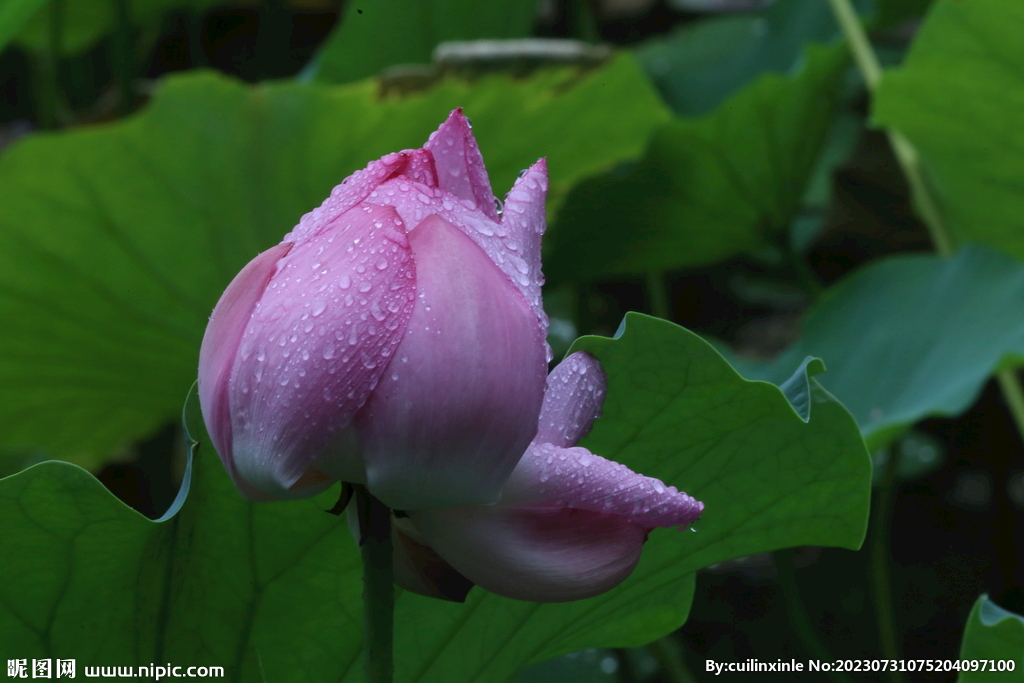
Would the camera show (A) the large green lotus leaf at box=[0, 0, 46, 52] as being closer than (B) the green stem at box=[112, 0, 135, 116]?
Yes

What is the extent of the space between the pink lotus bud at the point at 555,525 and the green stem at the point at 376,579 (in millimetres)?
11

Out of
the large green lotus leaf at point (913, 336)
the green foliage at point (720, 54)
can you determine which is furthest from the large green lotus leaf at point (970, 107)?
the green foliage at point (720, 54)

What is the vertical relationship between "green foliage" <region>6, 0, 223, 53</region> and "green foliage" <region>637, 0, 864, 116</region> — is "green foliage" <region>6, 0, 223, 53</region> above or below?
above

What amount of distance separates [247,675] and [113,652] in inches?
2.2

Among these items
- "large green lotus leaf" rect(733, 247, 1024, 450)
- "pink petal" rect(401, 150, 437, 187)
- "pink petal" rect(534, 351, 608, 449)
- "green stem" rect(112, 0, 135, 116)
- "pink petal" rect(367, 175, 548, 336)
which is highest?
"pink petal" rect(401, 150, 437, 187)

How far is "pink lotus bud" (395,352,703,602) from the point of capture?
0.97 ft

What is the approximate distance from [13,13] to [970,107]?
2.58 feet

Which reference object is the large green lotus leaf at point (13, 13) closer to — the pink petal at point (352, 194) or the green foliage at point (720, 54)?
the pink petal at point (352, 194)

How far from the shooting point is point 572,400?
34 centimetres

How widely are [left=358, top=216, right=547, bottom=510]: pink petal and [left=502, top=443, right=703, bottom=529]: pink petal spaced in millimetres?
15

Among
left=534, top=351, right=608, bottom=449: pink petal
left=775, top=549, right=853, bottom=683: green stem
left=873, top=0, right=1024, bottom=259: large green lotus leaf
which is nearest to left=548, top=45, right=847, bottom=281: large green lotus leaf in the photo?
left=873, top=0, right=1024, bottom=259: large green lotus leaf

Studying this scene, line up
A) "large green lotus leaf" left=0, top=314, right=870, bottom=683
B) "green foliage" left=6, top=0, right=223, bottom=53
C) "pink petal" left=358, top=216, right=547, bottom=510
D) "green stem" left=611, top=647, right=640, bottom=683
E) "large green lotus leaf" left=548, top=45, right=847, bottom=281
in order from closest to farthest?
"pink petal" left=358, top=216, right=547, bottom=510, "large green lotus leaf" left=0, top=314, right=870, bottom=683, "green stem" left=611, top=647, right=640, bottom=683, "large green lotus leaf" left=548, top=45, right=847, bottom=281, "green foliage" left=6, top=0, right=223, bottom=53

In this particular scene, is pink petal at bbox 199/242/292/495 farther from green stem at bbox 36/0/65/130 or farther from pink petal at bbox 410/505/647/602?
green stem at bbox 36/0/65/130

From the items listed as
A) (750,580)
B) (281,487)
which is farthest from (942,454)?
(281,487)
